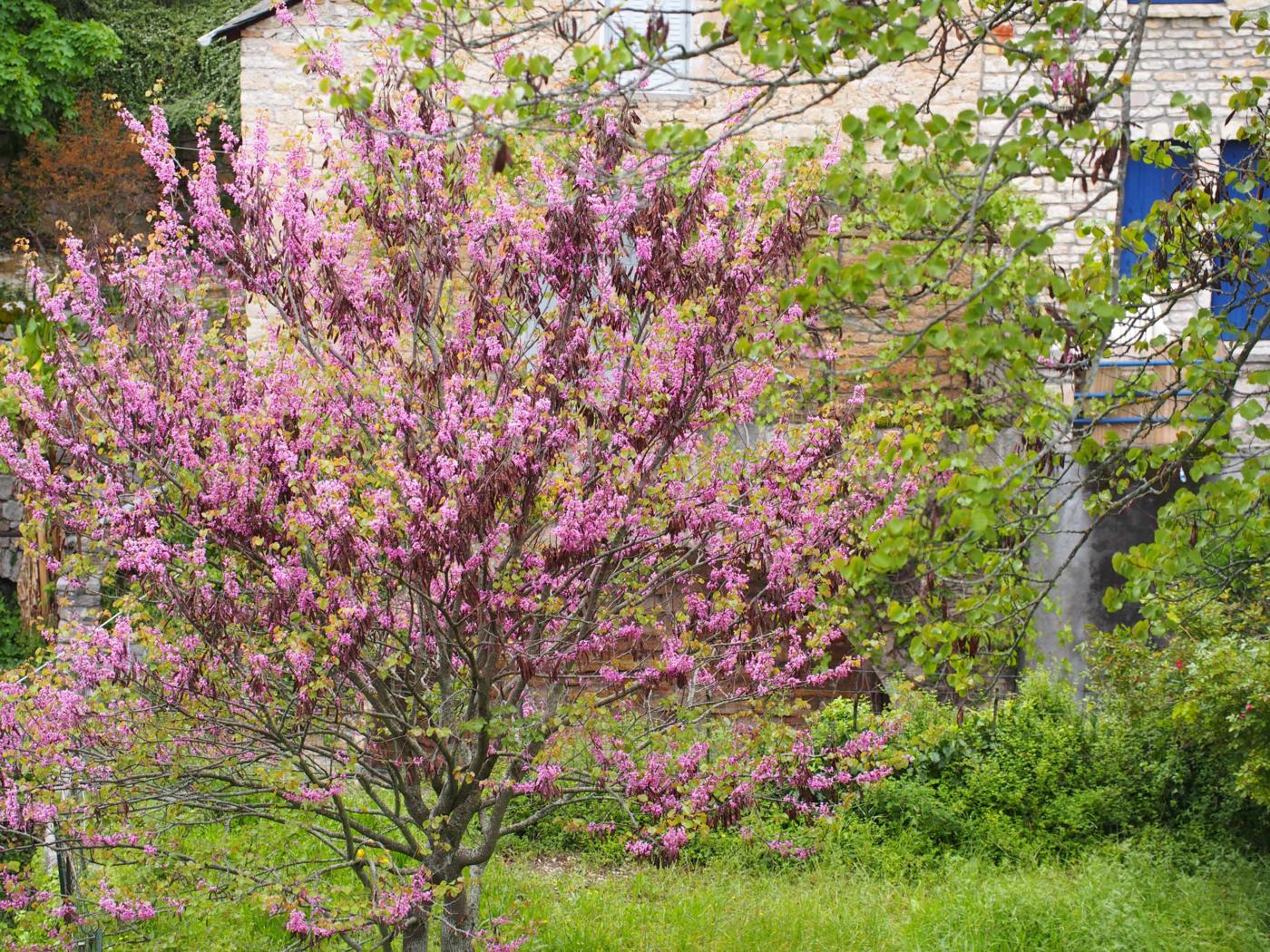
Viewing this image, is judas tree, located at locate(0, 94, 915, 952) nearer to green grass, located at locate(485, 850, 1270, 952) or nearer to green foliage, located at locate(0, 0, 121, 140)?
green grass, located at locate(485, 850, 1270, 952)

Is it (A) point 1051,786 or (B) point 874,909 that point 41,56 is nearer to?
(A) point 1051,786

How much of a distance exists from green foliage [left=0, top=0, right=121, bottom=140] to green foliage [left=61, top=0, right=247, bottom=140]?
47cm

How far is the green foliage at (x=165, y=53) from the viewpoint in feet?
62.3

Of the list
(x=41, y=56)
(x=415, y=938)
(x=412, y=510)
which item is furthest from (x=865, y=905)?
(x=41, y=56)

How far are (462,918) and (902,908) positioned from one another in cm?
297

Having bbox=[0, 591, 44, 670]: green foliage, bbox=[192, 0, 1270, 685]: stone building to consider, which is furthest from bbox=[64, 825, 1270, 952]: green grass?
bbox=[0, 591, 44, 670]: green foliage

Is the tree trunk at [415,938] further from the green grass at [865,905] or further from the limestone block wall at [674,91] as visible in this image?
the limestone block wall at [674,91]

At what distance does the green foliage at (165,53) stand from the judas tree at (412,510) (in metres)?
14.2

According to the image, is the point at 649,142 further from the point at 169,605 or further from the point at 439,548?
the point at 169,605

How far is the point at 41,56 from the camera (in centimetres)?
1822

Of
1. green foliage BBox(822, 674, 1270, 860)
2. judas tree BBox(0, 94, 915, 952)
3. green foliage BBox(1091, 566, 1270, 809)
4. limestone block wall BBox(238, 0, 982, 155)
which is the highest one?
limestone block wall BBox(238, 0, 982, 155)

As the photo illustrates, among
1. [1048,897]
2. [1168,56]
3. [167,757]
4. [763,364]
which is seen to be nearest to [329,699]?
[167,757]

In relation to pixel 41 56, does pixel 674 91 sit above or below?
below

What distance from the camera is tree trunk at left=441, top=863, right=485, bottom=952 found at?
6.17m
